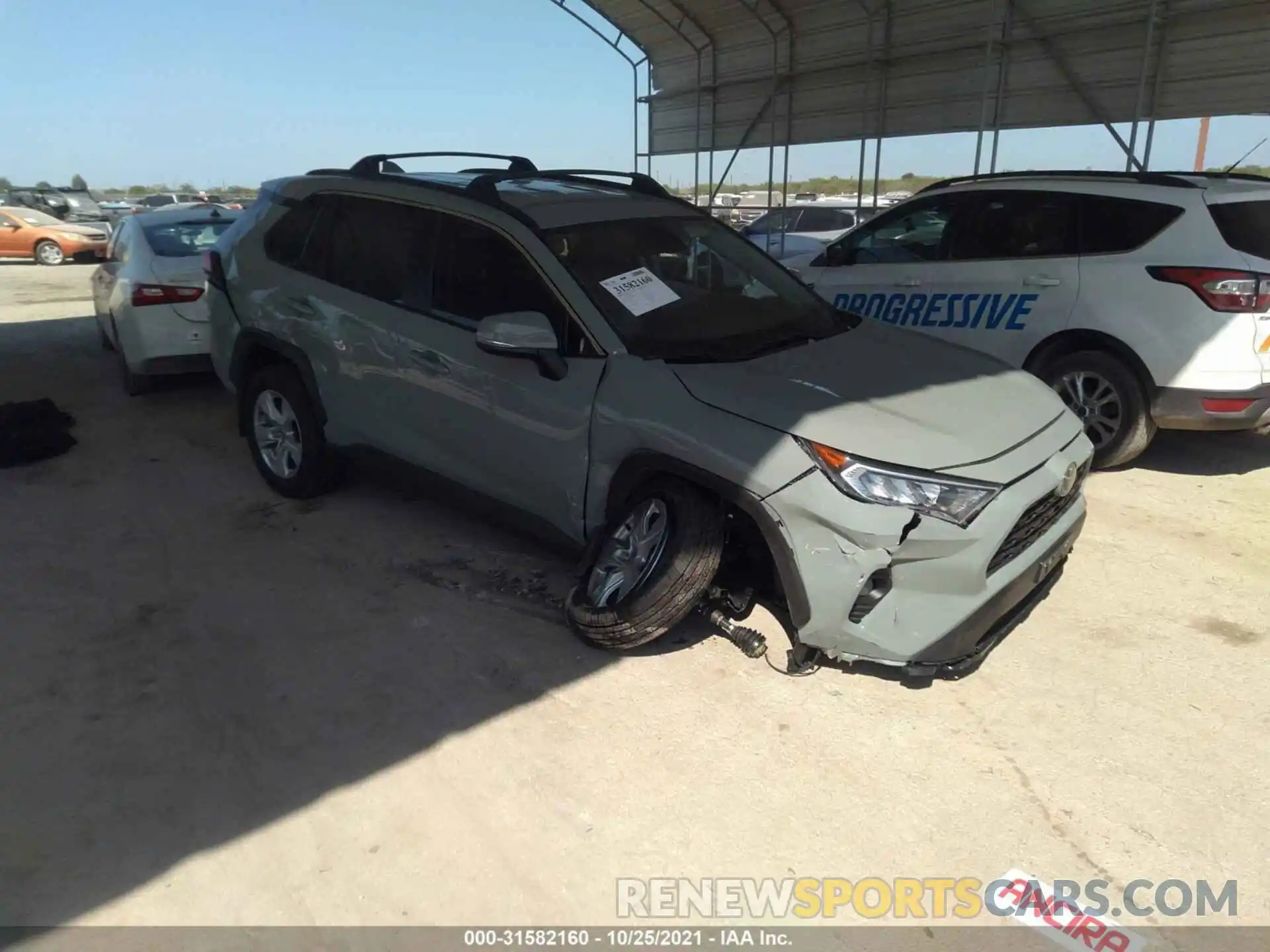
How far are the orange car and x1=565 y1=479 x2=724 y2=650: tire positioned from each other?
74.8ft

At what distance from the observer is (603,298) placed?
377cm

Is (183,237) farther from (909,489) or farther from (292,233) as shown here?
(909,489)

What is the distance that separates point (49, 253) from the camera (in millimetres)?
22203

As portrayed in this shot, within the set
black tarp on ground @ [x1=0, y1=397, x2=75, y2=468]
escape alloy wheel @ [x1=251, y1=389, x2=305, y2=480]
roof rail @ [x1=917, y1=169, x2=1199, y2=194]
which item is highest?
roof rail @ [x1=917, y1=169, x2=1199, y2=194]

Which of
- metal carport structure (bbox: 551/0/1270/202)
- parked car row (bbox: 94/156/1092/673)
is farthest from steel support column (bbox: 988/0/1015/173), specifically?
parked car row (bbox: 94/156/1092/673)

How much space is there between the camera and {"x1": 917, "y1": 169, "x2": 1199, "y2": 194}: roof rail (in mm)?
5527

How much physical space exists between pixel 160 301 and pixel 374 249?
3146 millimetres

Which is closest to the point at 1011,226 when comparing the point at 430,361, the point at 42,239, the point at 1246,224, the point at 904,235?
the point at 904,235

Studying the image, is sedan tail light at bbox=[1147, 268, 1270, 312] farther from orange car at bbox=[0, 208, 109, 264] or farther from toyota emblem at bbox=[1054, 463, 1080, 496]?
orange car at bbox=[0, 208, 109, 264]

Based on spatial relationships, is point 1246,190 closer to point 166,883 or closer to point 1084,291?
point 1084,291

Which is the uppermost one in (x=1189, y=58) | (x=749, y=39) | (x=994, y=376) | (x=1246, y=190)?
(x=749, y=39)

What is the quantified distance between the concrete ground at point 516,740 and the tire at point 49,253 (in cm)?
2135

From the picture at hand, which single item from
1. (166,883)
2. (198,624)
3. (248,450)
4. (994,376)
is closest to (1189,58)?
(994,376)

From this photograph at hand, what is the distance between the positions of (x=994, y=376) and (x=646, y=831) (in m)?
2.39
